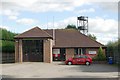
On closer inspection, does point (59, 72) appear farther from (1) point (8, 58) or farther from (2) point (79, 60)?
(1) point (8, 58)

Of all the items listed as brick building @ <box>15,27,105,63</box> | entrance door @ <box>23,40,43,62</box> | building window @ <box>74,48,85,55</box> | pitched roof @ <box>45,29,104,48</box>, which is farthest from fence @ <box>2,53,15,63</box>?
building window @ <box>74,48,85,55</box>

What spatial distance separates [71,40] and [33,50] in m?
8.56

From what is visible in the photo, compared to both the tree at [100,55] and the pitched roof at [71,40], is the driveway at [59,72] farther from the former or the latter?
the pitched roof at [71,40]

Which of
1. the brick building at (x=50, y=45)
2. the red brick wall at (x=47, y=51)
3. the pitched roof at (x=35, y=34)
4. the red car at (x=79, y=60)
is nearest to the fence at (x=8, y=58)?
the brick building at (x=50, y=45)

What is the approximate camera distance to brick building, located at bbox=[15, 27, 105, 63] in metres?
45.8

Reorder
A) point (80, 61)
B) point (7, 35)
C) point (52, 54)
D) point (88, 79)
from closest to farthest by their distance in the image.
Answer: point (88, 79), point (80, 61), point (52, 54), point (7, 35)

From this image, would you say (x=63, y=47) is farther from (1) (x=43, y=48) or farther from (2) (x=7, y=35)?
(2) (x=7, y=35)

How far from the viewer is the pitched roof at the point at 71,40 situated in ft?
166

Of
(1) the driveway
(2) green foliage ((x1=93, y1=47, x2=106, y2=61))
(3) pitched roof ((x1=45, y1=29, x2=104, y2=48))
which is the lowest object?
(1) the driveway

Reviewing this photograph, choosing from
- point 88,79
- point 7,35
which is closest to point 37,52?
point 7,35

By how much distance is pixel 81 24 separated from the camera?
6372cm

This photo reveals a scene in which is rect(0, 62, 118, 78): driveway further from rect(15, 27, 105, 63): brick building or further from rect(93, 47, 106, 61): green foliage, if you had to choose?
rect(93, 47, 106, 61): green foliage

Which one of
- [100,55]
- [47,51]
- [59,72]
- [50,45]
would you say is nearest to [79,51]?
[100,55]

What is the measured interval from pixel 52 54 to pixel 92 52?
6.52 metres
